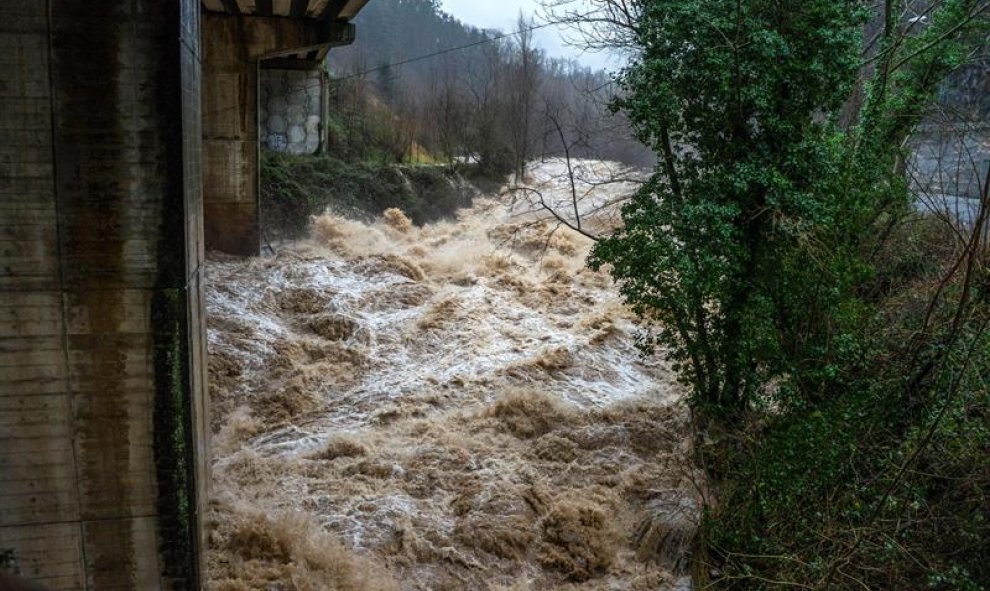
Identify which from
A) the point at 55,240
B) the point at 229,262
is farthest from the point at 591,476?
the point at 229,262

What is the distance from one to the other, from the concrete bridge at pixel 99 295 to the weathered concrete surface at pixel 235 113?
46.0ft

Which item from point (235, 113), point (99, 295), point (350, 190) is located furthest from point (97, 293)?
point (350, 190)

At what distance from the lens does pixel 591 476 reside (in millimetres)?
10859

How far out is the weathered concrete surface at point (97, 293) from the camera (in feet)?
19.1

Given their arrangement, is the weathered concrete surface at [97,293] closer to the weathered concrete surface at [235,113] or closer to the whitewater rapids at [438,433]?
the whitewater rapids at [438,433]

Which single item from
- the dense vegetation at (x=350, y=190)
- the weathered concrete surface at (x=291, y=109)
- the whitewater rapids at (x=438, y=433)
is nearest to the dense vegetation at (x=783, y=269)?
the whitewater rapids at (x=438, y=433)

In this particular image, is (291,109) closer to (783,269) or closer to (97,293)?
(783,269)

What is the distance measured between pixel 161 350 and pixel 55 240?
110 cm

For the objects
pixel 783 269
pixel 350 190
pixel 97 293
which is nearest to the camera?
pixel 97 293

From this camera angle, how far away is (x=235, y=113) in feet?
68.0

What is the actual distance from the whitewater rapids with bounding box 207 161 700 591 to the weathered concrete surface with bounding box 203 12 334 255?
1.07m

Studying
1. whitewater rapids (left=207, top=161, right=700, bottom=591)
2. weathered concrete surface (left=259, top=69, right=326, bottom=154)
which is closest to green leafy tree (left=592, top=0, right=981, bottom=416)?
whitewater rapids (left=207, top=161, right=700, bottom=591)

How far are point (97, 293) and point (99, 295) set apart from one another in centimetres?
2

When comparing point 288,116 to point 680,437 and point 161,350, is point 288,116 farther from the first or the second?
point 161,350
